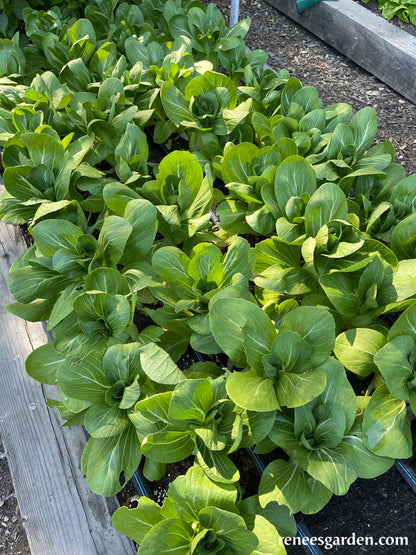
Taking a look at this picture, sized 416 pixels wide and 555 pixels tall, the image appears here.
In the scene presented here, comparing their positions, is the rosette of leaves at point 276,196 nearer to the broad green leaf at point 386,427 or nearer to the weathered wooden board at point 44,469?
the broad green leaf at point 386,427

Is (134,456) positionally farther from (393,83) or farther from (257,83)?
(393,83)

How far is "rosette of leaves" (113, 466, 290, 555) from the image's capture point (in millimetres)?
1071

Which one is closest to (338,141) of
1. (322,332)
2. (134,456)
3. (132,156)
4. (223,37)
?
(132,156)

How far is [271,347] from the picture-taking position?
1.30m


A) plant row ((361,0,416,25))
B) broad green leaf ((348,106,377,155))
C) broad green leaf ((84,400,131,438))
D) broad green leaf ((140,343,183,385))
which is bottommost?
broad green leaf ((84,400,131,438))

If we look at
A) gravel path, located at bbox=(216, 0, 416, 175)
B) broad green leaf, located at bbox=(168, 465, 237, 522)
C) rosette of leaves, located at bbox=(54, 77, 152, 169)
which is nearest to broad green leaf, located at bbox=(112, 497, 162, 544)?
broad green leaf, located at bbox=(168, 465, 237, 522)

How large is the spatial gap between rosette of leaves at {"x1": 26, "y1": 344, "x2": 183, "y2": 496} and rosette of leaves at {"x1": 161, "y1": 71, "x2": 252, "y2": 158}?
3.60 ft

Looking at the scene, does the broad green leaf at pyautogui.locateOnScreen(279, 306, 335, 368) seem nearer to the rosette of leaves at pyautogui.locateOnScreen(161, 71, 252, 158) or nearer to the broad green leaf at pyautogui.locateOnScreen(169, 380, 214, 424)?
the broad green leaf at pyautogui.locateOnScreen(169, 380, 214, 424)

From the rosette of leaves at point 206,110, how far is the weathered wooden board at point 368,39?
1.77 meters

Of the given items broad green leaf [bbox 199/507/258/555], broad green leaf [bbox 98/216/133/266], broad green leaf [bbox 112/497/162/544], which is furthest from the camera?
broad green leaf [bbox 98/216/133/266]

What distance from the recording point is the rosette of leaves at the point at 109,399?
52.9 inches

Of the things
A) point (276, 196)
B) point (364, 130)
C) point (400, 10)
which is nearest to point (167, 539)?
point (276, 196)

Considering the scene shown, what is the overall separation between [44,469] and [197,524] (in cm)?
74

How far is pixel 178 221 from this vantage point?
172cm
